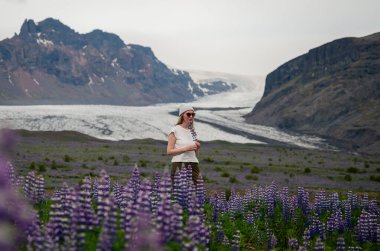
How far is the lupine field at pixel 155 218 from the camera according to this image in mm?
5180

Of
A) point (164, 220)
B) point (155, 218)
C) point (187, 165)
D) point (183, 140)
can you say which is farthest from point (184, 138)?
point (164, 220)

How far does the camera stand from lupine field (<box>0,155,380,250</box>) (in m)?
5.18

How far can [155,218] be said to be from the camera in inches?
252

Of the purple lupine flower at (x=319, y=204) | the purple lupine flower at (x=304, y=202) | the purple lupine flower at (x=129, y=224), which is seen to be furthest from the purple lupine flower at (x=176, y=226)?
the purple lupine flower at (x=319, y=204)

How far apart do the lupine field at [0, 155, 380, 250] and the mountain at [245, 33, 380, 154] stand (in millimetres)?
63942

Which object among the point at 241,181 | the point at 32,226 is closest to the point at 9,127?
the point at 32,226

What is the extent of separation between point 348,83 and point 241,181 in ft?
283

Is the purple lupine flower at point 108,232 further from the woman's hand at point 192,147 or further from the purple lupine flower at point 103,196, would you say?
the woman's hand at point 192,147

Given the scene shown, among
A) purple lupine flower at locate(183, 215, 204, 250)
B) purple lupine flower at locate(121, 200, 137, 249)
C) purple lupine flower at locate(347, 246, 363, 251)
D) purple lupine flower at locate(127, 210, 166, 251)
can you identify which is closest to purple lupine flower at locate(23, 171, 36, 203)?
purple lupine flower at locate(121, 200, 137, 249)

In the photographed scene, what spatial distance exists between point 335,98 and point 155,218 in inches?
4188

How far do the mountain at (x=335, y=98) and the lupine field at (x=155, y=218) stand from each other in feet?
210

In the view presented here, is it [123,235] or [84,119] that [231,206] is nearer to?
[123,235]

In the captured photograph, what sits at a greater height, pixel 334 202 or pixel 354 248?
pixel 334 202

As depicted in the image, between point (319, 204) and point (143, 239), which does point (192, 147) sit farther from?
point (143, 239)
